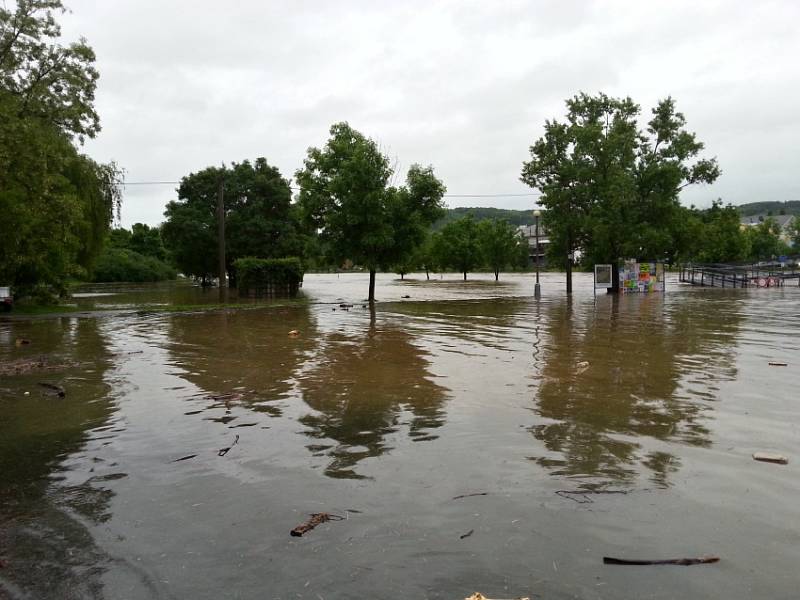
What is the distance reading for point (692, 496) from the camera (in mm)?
4875

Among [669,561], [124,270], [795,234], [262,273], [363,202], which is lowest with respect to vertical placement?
[669,561]

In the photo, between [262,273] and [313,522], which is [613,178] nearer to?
[262,273]

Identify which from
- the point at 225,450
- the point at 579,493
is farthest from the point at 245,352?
the point at 579,493

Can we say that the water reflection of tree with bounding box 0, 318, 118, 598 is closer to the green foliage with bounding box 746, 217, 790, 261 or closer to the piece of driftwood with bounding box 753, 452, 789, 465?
the piece of driftwood with bounding box 753, 452, 789, 465

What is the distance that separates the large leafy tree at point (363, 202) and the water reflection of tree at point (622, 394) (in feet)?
50.3

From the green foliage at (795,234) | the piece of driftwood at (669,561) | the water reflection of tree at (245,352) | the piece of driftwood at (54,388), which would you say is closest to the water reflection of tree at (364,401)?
the water reflection of tree at (245,352)

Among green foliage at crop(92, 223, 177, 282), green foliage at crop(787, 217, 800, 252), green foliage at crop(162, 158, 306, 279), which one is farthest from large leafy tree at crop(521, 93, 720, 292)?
green foliage at crop(787, 217, 800, 252)

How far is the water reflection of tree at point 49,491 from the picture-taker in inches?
148

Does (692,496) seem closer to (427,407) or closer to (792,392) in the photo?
(427,407)

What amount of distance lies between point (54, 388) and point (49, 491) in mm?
5108

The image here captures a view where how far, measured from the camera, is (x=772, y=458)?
569 cm

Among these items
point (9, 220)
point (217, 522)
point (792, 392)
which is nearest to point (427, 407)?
point (217, 522)

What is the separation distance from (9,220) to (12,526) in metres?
21.6

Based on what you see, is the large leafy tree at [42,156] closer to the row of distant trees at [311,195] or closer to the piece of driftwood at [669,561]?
the row of distant trees at [311,195]
